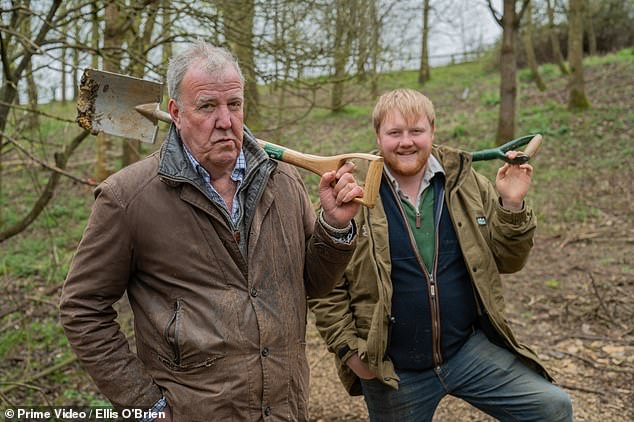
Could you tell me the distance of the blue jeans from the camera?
2.64 m

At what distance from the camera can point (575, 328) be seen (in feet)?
17.6

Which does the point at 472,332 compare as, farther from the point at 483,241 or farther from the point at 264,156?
the point at 264,156

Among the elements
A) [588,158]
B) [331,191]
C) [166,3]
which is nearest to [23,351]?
[166,3]

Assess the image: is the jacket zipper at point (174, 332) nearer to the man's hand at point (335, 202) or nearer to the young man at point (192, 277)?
the young man at point (192, 277)

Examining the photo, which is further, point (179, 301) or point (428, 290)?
point (428, 290)

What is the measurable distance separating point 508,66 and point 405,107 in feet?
29.7

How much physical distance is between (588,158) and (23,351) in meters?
9.10

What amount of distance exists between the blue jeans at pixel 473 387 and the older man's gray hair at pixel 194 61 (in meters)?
1.55

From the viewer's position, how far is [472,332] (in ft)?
9.21

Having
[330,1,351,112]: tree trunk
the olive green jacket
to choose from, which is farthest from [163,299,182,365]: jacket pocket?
[330,1,351,112]: tree trunk

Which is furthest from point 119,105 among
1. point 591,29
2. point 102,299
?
point 591,29

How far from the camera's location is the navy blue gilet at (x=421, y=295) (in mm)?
2680

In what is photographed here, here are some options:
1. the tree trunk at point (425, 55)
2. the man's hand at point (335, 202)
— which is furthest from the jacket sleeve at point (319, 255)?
the tree trunk at point (425, 55)

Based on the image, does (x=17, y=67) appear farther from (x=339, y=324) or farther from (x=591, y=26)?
(x=591, y=26)
